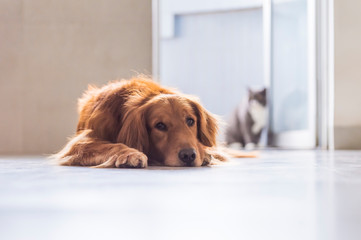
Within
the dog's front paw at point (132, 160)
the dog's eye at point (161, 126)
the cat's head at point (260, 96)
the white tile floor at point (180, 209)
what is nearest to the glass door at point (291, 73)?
the cat's head at point (260, 96)

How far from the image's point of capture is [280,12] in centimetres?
547

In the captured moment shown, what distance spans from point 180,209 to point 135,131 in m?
1.13

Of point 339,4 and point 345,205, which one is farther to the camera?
point 339,4

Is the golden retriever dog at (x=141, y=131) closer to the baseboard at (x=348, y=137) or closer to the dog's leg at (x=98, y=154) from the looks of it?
the dog's leg at (x=98, y=154)

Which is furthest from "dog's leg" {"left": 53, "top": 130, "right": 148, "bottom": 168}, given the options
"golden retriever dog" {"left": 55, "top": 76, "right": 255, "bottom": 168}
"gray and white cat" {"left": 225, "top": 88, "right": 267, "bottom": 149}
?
"gray and white cat" {"left": 225, "top": 88, "right": 267, "bottom": 149}

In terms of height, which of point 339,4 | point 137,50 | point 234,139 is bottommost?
point 234,139

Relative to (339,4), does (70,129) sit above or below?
below

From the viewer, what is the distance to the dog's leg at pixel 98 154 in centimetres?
170

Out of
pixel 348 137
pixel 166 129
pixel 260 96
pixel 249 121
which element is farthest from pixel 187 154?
pixel 260 96

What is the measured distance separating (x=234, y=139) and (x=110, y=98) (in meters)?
3.66

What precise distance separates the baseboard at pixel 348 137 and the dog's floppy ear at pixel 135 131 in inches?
91.5

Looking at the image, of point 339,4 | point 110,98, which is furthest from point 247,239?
point 339,4

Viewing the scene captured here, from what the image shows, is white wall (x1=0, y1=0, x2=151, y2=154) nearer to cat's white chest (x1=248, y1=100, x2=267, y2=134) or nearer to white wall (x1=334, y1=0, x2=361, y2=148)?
white wall (x1=334, y1=0, x2=361, y2=148)

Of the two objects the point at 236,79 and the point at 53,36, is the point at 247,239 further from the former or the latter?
the point at 236,79
